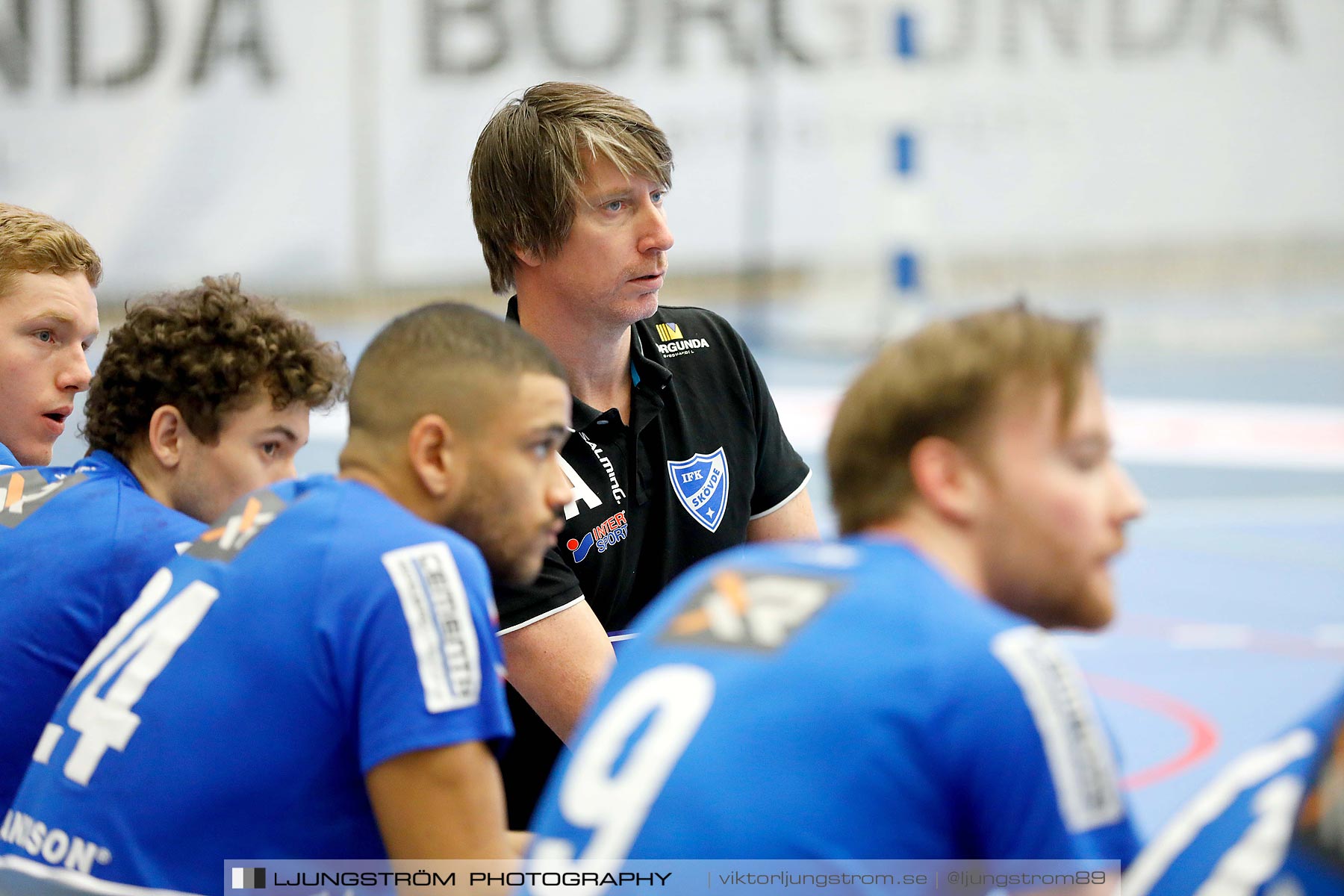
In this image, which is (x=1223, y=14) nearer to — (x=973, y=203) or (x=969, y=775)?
(x=973, y=203)

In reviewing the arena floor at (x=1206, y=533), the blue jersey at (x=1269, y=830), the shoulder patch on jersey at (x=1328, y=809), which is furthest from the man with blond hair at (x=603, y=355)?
the shoulder patch on jersey at (x=1328, y=809)

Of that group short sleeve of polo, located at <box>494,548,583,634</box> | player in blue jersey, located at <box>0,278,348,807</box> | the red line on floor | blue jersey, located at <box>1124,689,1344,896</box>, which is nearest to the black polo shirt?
short sleeve of polo, located at <box>494,548,583,634</box>

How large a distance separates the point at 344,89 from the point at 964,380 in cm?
856

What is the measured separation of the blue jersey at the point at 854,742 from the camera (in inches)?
57.8

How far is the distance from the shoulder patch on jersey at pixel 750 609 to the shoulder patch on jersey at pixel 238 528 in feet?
2.15

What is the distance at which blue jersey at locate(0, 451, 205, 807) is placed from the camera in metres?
2.37

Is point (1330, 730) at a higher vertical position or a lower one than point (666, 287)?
→ higher

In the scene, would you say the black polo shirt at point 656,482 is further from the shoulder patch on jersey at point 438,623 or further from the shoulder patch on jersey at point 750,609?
the shoulder patch on jersey at point 750,609

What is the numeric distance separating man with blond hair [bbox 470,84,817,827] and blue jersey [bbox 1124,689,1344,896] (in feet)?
4.38

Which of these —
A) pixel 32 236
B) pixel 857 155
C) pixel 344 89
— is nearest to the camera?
pixel 32 236

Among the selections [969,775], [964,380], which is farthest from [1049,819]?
[964,380]

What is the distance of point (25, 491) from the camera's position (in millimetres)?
2586

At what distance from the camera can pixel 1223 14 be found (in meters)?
11.3

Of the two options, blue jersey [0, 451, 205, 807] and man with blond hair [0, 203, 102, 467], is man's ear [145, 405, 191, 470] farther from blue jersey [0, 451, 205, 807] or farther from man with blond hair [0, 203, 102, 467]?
man with blond hair [0, 203, 102, 467]
